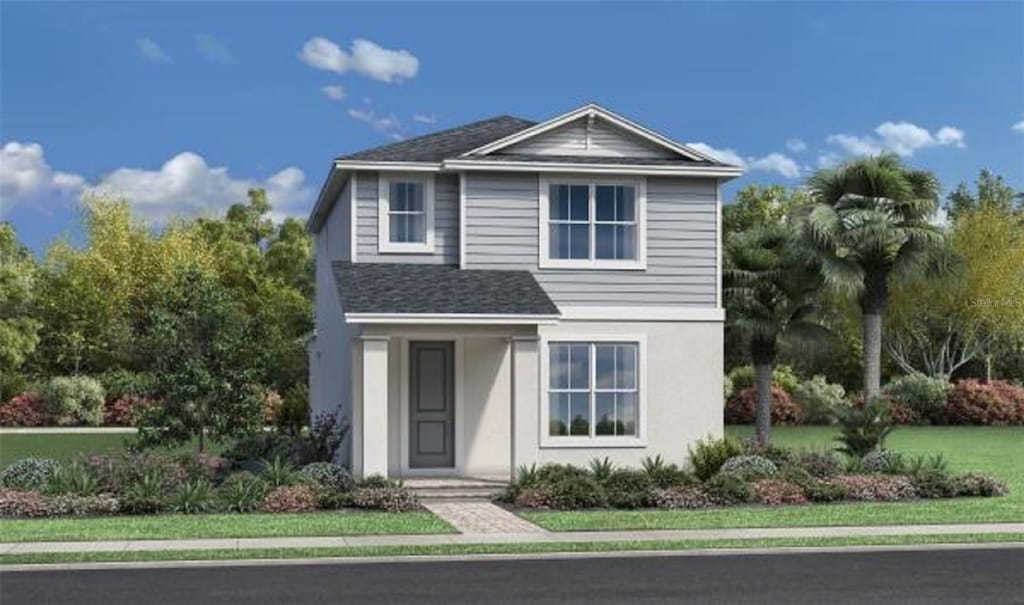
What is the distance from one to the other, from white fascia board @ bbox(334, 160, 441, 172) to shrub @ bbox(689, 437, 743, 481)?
266 inches

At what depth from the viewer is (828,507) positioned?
17875 millimetres

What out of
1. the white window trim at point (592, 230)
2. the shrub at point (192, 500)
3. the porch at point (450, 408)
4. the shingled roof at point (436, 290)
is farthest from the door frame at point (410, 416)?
the shrub at point (192, 500)

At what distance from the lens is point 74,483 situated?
1783cm

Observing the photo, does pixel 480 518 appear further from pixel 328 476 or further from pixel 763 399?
pixel 763 399

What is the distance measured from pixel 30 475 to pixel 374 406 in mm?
5180

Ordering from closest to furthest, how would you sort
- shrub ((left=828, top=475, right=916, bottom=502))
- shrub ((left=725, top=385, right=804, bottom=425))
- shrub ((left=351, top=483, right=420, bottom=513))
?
1. shrub ((left=351, top=483, right=420, bottom=513))
2. shrub ((left=828, top=475, right=916, bottom=502))
3. shrub ((left=725, top=385, right=804, bottom=425))

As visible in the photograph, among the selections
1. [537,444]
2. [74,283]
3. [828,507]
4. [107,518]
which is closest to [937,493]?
[828,507]

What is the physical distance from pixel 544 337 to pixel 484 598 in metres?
11.1

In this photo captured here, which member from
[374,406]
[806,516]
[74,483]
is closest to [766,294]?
[374,406]

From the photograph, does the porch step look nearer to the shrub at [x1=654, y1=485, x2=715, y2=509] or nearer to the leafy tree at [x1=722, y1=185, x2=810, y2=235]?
the shrub at [x1=654, y1=485, x2=715, y2=509]

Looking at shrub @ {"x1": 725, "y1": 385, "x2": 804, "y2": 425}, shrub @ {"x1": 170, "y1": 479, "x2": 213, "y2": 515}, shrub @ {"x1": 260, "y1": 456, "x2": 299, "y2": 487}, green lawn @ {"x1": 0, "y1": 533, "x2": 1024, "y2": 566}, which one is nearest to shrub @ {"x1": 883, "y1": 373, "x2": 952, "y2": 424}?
shrub @ {"x1": 725, "y1": 385, "x2": 804, "y2": 425}

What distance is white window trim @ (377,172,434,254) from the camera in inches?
870

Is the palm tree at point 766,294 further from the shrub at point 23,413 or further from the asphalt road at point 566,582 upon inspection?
the shrub at point 23,413

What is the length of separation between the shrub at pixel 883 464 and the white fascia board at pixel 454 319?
5746 millimetres
